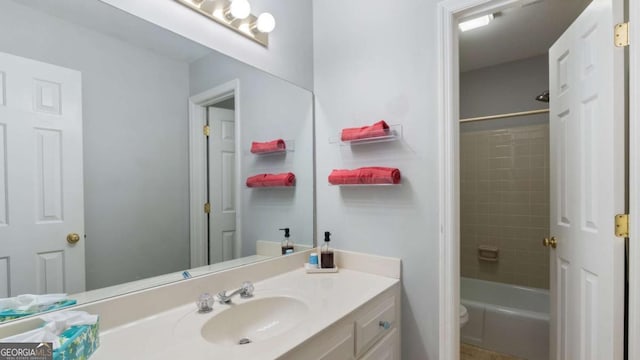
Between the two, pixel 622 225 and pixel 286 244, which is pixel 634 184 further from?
pixel 286 244

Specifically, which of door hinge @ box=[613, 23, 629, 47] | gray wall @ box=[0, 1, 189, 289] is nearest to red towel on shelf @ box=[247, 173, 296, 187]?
gray wall @ box=[0, 1, 189, 289]

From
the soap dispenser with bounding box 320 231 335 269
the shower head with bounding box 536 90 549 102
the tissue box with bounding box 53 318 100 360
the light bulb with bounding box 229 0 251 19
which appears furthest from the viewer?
the shower head with bounding box 536 90 549 102

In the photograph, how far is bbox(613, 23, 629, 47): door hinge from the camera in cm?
107

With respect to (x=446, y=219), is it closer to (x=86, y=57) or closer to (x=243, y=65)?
(x=243, y=65)

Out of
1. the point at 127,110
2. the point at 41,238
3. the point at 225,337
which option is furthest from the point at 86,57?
the point at 225,337

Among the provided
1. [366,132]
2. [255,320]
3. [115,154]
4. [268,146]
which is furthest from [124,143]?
[366,132]

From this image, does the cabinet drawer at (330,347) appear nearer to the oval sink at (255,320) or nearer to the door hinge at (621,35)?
the oval sink at (255,320)

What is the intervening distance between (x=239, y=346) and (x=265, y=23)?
1357 mm

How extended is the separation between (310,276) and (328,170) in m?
0.60

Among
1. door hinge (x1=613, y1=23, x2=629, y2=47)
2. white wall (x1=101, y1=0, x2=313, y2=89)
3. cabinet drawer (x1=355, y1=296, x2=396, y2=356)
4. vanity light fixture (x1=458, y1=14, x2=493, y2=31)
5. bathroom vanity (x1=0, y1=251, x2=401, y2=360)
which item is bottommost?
cabinet drawer (x1=355, y1=296, x2=396, y2=356)

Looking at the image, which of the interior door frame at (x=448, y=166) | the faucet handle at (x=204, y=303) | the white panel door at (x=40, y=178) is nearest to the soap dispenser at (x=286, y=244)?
the faucet handle at (x=204, y=303)

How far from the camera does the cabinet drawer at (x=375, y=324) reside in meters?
1.10

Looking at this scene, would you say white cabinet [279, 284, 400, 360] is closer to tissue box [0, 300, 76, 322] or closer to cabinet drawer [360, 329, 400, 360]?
cabinet drawer [360, 329, 400, 360]

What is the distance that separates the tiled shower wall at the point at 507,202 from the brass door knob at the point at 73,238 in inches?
121
